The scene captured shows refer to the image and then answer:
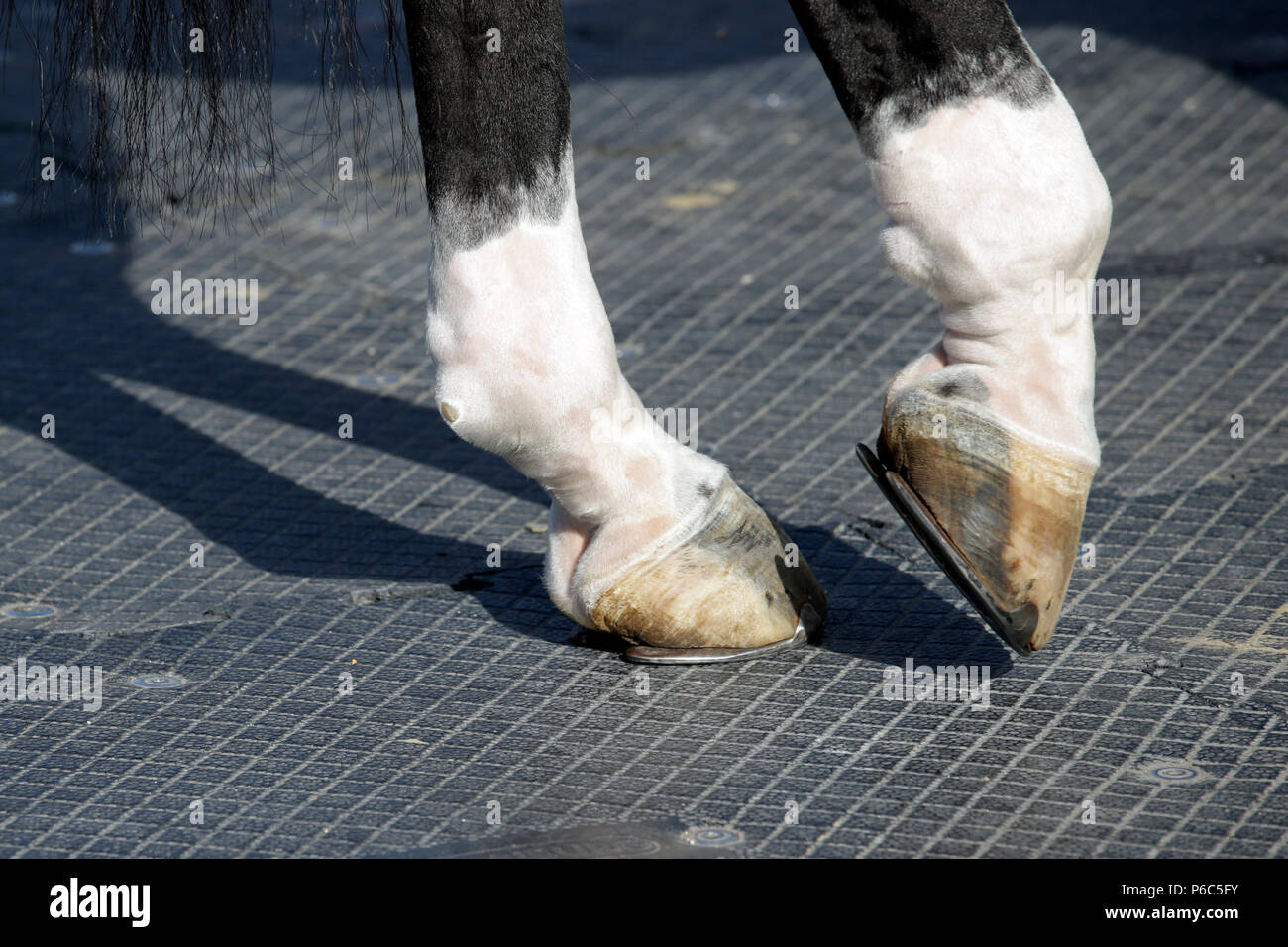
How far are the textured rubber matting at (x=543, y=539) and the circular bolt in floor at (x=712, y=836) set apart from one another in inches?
0.7

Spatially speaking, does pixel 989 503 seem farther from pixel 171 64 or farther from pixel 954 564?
pixel 171 64

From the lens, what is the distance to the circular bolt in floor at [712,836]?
163cm

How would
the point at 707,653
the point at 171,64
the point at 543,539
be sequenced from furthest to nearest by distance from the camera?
the point at 543,539, the point at 707,653, the point at 171,64

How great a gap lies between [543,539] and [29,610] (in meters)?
0.68

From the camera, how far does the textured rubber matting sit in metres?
1.73

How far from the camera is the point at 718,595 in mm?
1941

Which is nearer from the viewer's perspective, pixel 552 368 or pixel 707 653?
pixel 552 368

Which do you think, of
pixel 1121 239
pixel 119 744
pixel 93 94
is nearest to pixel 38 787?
pixel 119 744

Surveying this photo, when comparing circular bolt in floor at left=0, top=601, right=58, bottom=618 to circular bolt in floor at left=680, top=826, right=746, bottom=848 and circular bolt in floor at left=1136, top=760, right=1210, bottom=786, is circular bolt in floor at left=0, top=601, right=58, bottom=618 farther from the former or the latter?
circular bolt in floor at left=1136, top=760, right=1210, bottom=786

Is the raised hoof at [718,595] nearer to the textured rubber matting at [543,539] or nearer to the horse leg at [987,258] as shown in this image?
the textured rubber matting at [543,539]

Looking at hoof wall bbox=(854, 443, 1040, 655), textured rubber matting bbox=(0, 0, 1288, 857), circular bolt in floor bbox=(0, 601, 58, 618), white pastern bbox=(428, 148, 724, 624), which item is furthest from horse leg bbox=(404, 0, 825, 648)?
circular bolt in floor bbox=(0, 601, 58, 618)

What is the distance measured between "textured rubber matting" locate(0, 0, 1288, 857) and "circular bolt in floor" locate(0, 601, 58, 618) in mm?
10

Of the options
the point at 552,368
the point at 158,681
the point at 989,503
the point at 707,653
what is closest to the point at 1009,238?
the point at 989,503
